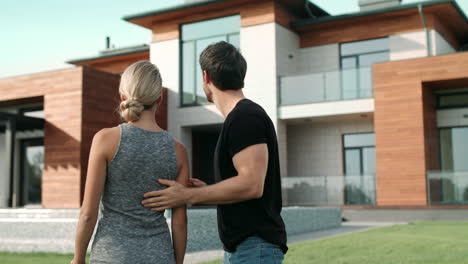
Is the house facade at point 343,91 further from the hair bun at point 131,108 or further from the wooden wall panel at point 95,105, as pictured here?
the hair bun at point 131,108

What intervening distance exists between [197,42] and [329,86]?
17.3ft

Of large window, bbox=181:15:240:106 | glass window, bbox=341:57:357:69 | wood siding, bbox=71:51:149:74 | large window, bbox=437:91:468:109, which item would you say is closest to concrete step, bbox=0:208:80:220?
large window, bbox=181:15:240:106

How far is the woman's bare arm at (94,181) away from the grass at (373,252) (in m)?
4.78

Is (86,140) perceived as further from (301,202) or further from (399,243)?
(399,243)

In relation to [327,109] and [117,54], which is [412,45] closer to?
[327,109]

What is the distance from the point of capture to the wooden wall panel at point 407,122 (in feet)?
54.9

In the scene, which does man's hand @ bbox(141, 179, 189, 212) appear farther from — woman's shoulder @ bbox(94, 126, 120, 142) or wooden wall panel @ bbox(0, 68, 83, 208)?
wooden wall panel @ bbox(0, 68, 83, 208)

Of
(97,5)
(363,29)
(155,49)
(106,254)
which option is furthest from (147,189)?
(155,49)

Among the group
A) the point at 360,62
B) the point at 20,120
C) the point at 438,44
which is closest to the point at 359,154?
Answer: the point at 360,62

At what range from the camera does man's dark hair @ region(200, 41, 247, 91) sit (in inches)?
92.3

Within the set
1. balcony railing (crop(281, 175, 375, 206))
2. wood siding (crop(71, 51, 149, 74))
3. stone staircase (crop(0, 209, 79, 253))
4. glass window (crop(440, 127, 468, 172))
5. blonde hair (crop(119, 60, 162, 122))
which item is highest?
wood siding (crop(71, 51, 149, 74))

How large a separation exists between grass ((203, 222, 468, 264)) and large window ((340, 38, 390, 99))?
8.32m

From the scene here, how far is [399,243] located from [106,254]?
7.48m

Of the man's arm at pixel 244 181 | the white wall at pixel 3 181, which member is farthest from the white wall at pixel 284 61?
the man's arm at pixel 244 181
